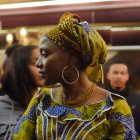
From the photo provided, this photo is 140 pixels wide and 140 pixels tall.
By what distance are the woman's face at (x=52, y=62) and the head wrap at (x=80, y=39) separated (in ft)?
0.10

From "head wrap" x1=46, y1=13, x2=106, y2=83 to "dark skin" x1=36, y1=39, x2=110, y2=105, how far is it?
0.03m

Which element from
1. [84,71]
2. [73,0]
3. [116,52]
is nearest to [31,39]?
[73,0]

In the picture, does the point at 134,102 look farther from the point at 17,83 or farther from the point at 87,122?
the point at 87,122

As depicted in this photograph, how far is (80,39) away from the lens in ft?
5.58

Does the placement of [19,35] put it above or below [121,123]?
below

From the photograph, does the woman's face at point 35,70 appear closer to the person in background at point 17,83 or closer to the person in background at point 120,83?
the person in background at point 17,83

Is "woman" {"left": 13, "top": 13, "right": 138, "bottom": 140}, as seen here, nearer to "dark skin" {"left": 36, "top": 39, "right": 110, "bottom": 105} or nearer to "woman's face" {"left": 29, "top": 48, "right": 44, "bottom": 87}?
"dark skin" {"left": 36, "top": 39, "right": 110, "bottom": 105}

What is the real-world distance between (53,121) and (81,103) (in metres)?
0.14

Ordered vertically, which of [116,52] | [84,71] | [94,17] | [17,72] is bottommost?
[116,52]

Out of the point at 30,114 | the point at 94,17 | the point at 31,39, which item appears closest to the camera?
the point at 30,114

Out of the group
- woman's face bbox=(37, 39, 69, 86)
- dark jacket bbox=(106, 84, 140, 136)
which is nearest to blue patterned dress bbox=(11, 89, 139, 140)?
woman's face bbox=(37, 39, 69, 86)

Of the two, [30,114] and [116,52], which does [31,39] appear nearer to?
[116,52]

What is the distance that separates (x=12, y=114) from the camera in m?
2.41

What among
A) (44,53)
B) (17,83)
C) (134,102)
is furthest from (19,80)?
(134,102)
